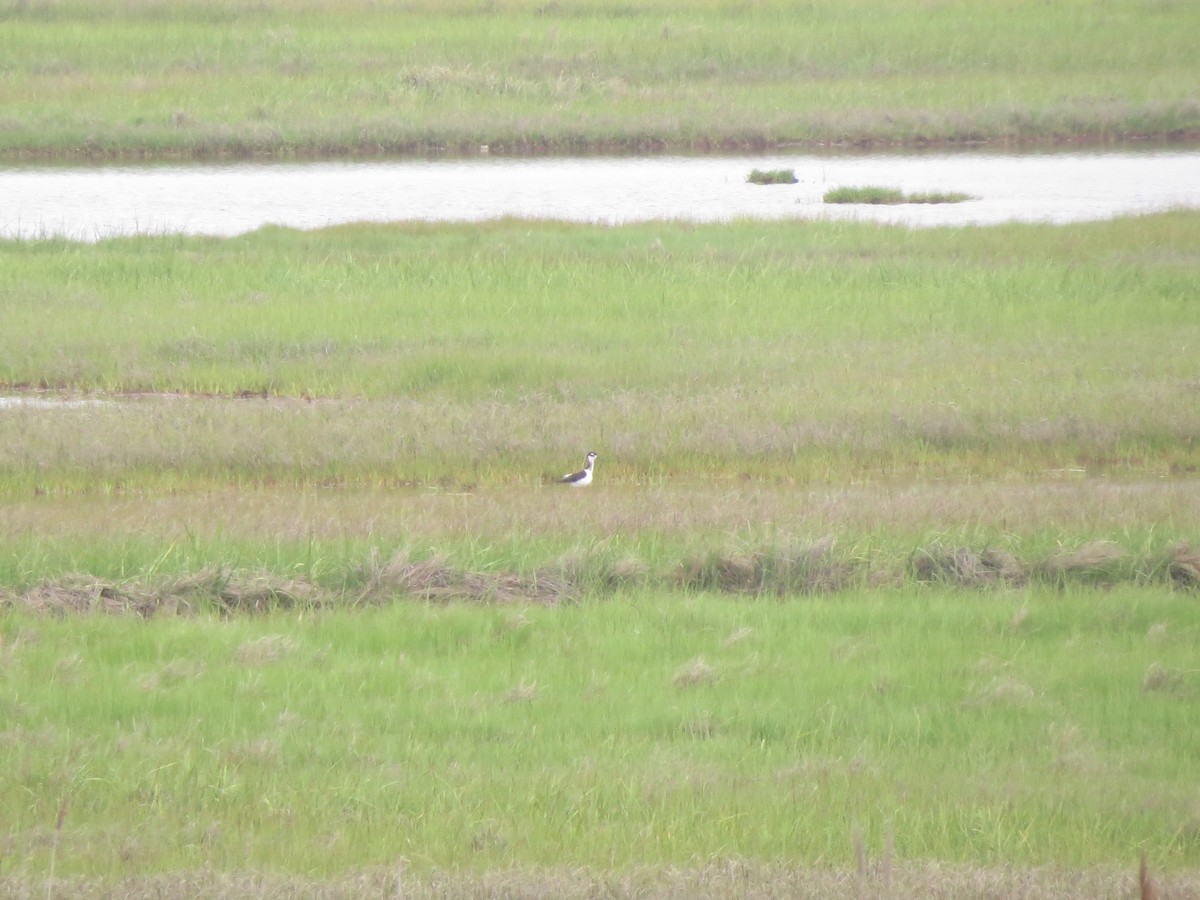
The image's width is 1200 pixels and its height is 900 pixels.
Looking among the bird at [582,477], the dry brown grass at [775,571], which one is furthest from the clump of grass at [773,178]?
the dry brown grass at [775,571]

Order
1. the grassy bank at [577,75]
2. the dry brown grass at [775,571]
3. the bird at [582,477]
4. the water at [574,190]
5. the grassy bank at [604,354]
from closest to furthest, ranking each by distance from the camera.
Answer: the dry brown grass at [775,571] < the bird at [582,477] < the grassy bank at [604,354] < the water at [574,190] < the grassy bank at [577,75]

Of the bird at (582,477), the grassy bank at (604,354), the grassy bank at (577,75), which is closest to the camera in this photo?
the bird at (582,477)

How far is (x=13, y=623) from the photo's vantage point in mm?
8469

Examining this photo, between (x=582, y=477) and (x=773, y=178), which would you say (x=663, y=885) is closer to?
(x=582, y=477)

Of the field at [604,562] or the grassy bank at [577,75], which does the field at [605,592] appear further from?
the grassy bank at [577,75]

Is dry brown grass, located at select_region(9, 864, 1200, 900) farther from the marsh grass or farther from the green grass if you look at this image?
the green grass

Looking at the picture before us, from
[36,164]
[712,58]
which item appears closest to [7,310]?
[36,164]

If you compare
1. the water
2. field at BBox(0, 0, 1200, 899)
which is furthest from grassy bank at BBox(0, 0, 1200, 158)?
field at BBox(0, 0, 1200, 899)

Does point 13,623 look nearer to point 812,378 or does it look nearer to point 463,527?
point 463,527

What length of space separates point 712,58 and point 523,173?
574 inches

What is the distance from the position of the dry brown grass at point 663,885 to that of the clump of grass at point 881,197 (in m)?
25.7

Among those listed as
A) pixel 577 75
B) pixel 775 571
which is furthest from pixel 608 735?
pixel 577 75

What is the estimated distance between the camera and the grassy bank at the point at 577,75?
4216cm

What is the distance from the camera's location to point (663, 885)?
536 centimetres
